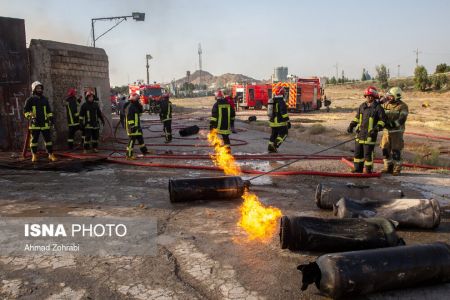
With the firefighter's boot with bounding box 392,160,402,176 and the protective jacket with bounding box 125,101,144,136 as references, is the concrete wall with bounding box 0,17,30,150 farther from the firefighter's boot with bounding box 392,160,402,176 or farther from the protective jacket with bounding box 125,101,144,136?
the firefighter's boot with bounding box 392,160,402,176

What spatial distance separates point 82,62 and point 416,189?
10706 millimetres

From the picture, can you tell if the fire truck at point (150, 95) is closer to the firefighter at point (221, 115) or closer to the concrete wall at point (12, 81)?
the concrete wall at point (12, 81)

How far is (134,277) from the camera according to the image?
11.9 ft

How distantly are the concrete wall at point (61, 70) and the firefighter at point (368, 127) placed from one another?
28.1 feet

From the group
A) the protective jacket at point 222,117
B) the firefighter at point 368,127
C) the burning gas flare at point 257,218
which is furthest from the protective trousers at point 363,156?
the protective jacket at point 222,117

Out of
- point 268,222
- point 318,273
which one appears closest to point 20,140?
point 268,222

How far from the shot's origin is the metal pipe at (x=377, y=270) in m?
3.09

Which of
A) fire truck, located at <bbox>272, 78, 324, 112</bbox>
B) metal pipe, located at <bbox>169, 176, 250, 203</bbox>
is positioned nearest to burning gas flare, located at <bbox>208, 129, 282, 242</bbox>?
metal pipe, located at <bbox>169, 176, 250, 203</bbox>

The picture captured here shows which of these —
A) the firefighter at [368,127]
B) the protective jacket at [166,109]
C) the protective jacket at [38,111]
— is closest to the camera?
the firefighter at [368,127]

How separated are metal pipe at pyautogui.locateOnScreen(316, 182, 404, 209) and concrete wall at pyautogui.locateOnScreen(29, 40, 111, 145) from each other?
8.86 metres

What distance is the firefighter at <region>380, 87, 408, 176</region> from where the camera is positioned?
7.78m

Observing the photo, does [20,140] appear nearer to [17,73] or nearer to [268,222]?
[17,73]

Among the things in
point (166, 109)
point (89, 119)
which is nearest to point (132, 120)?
point (89, 119)

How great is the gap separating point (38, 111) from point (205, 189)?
5359 mm
